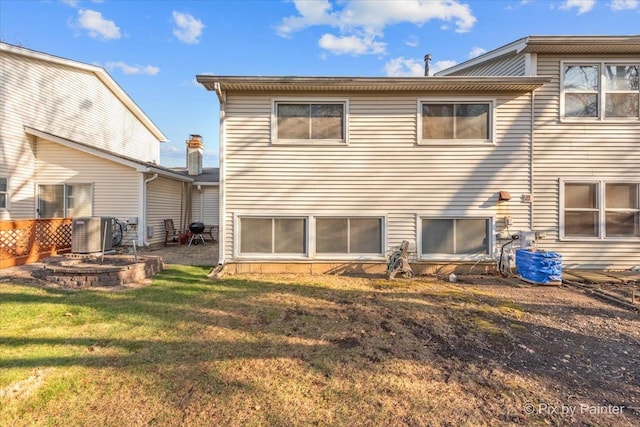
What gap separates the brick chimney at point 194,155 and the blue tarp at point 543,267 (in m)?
14.9

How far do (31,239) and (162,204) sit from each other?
4588 mm

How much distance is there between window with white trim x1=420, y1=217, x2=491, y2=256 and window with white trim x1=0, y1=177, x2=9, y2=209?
1323 centimetres

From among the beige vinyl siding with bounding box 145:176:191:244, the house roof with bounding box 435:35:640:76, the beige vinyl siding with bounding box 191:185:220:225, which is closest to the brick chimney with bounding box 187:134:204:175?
the beige vinyl siding with bounding box 191:185:220:225

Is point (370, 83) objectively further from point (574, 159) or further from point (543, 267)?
point (543, 267)

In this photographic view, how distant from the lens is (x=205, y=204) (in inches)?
600

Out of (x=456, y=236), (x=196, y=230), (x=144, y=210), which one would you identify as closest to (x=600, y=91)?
(x=456, y=236)

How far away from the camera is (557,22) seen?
320 inches

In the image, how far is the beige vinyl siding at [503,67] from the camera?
23.6 ft

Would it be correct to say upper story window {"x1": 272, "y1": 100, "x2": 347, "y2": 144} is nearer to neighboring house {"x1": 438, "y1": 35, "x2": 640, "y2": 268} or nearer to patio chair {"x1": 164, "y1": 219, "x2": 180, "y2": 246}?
neighboring house {"x1": 438, "y1": 35, "x2": 640, "y2": 268}

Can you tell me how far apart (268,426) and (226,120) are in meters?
6.45

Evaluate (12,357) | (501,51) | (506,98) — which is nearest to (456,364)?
(12,357)

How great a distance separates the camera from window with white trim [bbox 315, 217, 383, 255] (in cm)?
717

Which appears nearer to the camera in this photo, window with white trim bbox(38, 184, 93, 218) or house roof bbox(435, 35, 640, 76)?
house roof bbox(435, 35, 640, 76)

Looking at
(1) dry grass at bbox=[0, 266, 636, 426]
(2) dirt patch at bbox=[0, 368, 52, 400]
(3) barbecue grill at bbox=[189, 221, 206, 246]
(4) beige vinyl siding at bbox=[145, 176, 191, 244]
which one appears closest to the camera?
(1) dry grass at bbox=[0, 266, 636, 426]
